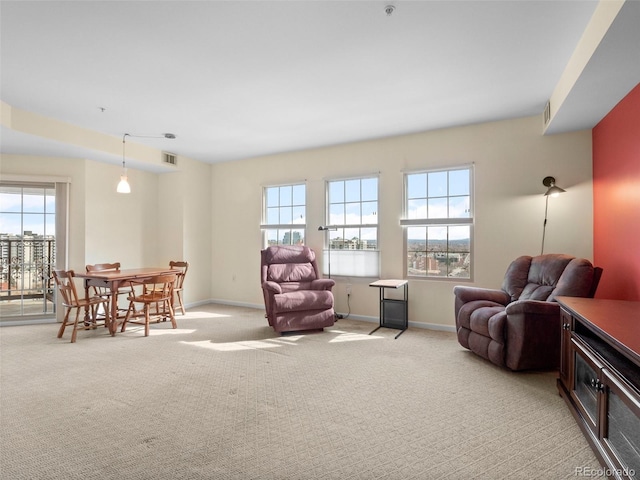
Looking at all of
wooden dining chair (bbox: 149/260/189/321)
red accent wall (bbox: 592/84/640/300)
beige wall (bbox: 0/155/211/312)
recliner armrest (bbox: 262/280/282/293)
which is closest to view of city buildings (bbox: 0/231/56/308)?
beige wall (bbox: 0/155/211/312)

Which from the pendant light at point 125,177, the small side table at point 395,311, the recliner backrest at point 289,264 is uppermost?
the pendant light at point 125,177

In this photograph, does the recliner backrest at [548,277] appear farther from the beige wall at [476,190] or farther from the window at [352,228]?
the window at [352,228]

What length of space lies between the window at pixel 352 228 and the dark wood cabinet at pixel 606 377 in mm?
2795

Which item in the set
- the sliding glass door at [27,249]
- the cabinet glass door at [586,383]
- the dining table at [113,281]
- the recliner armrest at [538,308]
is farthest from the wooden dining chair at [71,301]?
the cabinet glass door at [586,383]

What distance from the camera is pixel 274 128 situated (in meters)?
4.45

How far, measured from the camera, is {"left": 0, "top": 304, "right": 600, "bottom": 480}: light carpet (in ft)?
5.71

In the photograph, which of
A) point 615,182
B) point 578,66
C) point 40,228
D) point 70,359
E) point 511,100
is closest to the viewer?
point 578,66

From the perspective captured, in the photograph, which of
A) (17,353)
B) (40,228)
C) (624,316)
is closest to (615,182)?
(624,316)

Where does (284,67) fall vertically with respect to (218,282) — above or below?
above

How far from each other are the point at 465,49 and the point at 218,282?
532 cm

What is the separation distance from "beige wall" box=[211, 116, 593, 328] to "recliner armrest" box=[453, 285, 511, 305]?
640 mm

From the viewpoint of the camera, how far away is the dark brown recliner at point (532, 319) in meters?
2.79

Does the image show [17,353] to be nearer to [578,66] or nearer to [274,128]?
[274,128]

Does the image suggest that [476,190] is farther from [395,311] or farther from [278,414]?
[278,414]
